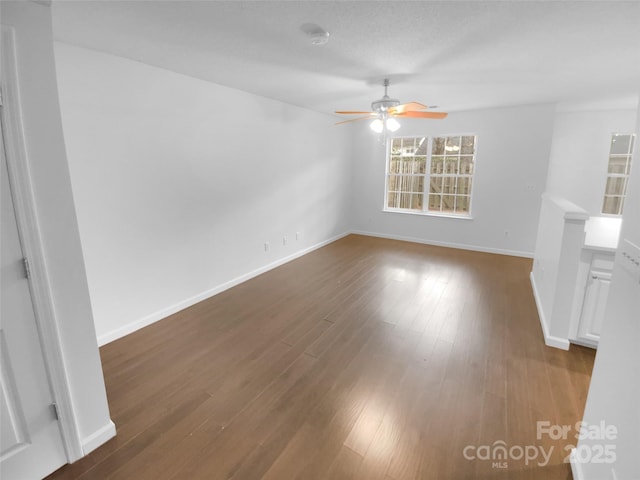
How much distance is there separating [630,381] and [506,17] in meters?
2.08

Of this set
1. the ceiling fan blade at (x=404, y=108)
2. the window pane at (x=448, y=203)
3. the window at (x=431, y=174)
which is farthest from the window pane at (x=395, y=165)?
the ceiling fan blade at (x=404, y=108)

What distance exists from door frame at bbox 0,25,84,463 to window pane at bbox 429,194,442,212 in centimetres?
606

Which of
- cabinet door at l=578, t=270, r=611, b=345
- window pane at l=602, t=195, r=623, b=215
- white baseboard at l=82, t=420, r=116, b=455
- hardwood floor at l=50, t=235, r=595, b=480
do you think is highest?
window pane at l=602, t=195, r=623, b=215

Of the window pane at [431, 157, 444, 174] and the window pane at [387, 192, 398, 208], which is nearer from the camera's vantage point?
the window pane at [431, 157, 444, 174]

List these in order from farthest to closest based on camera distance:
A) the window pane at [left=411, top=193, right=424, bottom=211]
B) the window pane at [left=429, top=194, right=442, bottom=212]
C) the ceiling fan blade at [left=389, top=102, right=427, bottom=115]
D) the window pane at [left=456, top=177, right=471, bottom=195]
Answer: the window pane at [left=411, top=193, right=424, bottom=211] < the window pane at [left=429, top=194, right=442, bottom=212] < the window pane at [left=456, top=177, right=471, bottom=195] < the ceiling fan blade at [left=389, top=102, right=427, bottom=115]

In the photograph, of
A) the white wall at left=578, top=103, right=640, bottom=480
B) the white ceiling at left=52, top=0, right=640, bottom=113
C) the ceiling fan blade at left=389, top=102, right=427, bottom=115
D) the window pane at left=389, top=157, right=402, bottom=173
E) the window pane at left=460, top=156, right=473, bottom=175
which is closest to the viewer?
the white wall at left=578, top=103, right=640, bottom=480

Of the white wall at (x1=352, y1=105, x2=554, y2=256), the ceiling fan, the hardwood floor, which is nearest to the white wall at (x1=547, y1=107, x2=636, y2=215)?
the white wall at (x1=352, y1=105, x2=554, y2=256)

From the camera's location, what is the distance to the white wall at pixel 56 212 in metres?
1.37

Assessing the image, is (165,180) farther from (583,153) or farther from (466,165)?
(583,153)

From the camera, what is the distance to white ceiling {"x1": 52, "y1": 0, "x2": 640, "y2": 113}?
6.06 ft

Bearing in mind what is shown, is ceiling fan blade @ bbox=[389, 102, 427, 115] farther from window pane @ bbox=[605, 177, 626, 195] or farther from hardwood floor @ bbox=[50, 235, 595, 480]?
window pane @ bbox=[605, 177, 626, 195]

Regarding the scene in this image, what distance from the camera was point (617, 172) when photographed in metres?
5.63

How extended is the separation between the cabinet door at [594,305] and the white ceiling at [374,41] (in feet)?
5.96

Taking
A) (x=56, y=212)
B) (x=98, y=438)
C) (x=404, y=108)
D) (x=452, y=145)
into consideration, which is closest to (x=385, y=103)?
(x=404, y=108)
